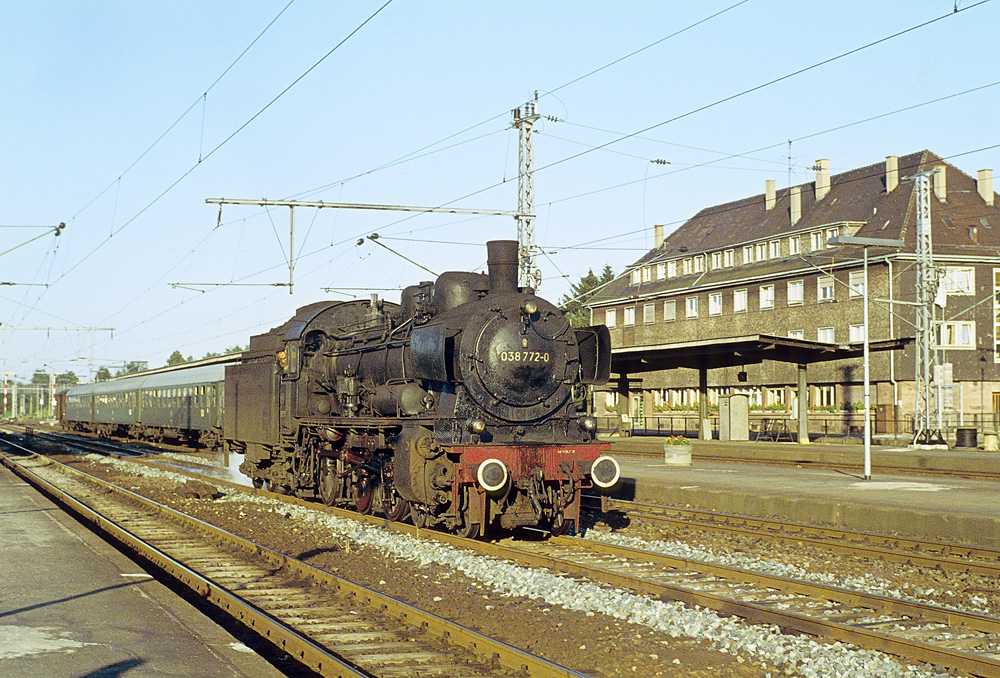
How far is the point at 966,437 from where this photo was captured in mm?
32219

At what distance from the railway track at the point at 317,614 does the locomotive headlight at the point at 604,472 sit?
4.17 meters

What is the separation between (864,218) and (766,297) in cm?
637

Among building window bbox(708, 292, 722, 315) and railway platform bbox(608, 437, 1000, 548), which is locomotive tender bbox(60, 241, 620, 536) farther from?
building window bbox(708, 292, 722, 315)

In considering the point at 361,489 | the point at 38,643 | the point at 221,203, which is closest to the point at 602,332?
the point at 361,489

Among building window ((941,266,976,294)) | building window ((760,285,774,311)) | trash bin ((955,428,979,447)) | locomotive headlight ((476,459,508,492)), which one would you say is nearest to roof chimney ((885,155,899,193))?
building window ((941,266,976,294))

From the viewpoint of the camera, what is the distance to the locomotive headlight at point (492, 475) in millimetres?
11797

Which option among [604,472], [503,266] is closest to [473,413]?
[604,472]

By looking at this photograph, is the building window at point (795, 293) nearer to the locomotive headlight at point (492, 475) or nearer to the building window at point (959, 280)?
the building window at point (959, 280)

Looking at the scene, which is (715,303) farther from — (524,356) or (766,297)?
(524,356)

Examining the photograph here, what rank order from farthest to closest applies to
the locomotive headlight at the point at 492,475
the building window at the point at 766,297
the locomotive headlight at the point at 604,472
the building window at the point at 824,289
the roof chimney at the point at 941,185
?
the building window at the point at 766,297, the roof chimney at the point at 941,185, the building window at the point at 824,289, the locomotive headlight at the point at 604,472, the locomotive headlight at the point at 492,475

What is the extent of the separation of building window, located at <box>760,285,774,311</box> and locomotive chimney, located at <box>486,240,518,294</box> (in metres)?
39.1

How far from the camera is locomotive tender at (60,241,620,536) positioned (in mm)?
12328

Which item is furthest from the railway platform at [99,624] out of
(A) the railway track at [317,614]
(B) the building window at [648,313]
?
(B) the building window at [648,313]

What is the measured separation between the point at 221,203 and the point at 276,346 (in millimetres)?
3506
